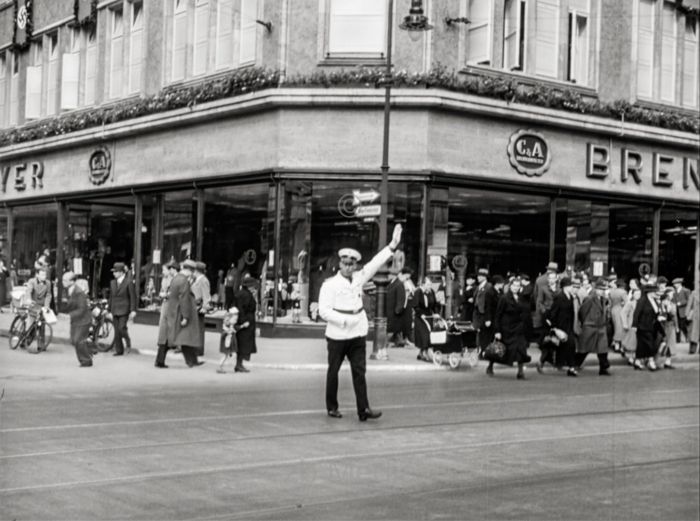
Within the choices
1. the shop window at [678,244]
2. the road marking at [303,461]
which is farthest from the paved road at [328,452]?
the shop window at [678,244]

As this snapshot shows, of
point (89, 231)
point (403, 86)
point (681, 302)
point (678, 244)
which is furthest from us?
Result: point (678, 244)

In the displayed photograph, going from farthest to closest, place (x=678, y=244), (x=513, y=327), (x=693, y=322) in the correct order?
(x=678, y=244) → (x=693, y=322) → (x=513, y=327)

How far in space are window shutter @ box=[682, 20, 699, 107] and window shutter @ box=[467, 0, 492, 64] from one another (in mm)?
3887

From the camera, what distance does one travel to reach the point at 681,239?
28109 millimetres

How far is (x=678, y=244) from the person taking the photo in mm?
28031

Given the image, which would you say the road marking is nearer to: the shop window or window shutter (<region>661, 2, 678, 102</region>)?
window shutter (<region>661, 2, 678, 102</region>)

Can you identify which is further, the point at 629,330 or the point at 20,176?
the point at 629,330

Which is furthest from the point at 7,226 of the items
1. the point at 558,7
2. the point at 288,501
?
the point at 558,7

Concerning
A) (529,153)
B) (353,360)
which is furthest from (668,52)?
(353,360)

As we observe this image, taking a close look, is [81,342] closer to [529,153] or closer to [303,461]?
[303,461]

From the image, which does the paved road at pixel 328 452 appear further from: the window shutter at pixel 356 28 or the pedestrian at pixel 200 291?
the window shutter at pixel 356 28

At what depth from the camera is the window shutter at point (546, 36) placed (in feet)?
51.7

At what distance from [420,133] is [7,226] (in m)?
19.3

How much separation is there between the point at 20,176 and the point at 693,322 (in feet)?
69.4
